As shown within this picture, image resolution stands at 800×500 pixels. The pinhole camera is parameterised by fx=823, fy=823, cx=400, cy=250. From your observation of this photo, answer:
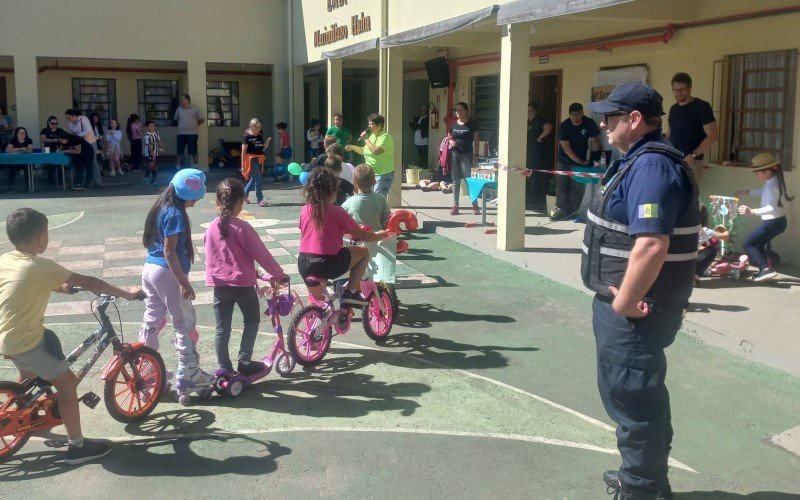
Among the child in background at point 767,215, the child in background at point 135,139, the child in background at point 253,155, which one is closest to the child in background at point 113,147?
the child in background at point 135,139

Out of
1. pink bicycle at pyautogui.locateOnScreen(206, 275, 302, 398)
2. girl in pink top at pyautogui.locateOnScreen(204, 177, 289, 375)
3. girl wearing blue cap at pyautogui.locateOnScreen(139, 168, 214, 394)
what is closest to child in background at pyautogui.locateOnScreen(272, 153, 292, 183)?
pink bicycle at pyautogui.locateOnScreen(206, 275, 302, 398)

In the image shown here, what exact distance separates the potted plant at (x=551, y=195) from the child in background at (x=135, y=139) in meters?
12.5

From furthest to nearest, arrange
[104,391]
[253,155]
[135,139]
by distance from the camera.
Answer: [135,139], [253,155], [104,391]

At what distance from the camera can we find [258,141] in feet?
49.4

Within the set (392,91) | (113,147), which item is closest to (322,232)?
(392,91)

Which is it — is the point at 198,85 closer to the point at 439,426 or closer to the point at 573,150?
the point at 573,150

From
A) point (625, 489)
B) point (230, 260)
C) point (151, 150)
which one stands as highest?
point (151, 150)

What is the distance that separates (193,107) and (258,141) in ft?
18.7

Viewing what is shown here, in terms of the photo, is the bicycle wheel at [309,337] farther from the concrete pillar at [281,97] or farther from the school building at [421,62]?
the concrete pillar at [281,97]

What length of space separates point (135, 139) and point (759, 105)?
16794 millimetres

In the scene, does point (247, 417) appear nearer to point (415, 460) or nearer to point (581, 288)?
point (415, 460)

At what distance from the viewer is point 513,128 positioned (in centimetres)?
995

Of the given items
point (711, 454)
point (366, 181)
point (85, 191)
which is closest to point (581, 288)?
point (366, 181)

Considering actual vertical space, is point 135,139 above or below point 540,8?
below
